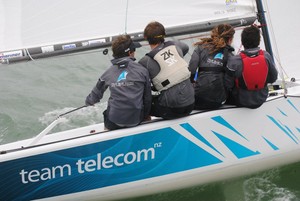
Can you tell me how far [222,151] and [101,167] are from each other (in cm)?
91

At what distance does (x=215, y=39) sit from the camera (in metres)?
3.61

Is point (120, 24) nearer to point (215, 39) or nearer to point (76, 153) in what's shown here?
point (215, 39)

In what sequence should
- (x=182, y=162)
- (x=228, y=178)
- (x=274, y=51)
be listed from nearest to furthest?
(x=182, y=162) → (x=228, y=178) → (x=274, y=51)

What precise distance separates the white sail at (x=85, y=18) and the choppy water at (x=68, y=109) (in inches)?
13.7

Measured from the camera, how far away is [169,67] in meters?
3.46

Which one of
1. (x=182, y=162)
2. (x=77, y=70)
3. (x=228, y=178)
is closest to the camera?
(x=182, y=162)

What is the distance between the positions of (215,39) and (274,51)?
1.06 m

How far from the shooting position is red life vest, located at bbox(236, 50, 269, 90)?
359 centimetres

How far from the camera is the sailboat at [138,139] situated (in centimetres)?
345

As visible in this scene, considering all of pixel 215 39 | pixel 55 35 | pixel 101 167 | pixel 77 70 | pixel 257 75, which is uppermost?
pixel 55 35

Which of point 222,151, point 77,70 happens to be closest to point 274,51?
point 222,151

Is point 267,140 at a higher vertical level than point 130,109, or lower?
lower

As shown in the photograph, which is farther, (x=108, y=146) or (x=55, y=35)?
(x=55, y=35)

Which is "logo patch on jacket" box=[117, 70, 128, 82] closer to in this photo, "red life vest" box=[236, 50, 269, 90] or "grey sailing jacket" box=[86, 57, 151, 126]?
"grey sailing jacket" box=[86, 57, 151, 126]
